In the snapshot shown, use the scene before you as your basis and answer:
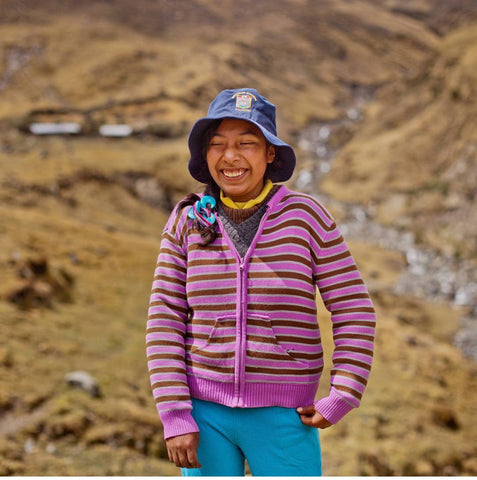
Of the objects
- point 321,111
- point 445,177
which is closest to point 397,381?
point 445,177

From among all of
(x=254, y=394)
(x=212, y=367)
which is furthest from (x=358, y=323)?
(x=212, y=367)

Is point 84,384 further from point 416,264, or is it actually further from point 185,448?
point 416,264

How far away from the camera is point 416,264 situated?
23719mm

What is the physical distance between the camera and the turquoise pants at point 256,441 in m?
2.29

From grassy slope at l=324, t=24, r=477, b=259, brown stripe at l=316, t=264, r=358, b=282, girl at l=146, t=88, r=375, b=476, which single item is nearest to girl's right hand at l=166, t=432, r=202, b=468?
girl at l=146, t=88, r=375, b=476

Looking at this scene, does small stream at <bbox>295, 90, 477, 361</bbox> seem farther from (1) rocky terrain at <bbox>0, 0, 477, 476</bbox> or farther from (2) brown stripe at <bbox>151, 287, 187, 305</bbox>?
(2) brown stripe at <bbox>151, 287, 187, 305</bbox>

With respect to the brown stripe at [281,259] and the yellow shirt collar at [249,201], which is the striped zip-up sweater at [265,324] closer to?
the brown stripe at [281,259]

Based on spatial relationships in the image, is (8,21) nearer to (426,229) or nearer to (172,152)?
(172,152)

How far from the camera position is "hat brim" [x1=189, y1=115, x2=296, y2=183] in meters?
2.48

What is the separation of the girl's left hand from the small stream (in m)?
13.9

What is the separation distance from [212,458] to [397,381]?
8.65 m

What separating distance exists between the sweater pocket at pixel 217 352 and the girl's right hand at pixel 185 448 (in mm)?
233

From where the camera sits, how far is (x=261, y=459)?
2.30 m

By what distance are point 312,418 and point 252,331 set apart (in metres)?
0.39
